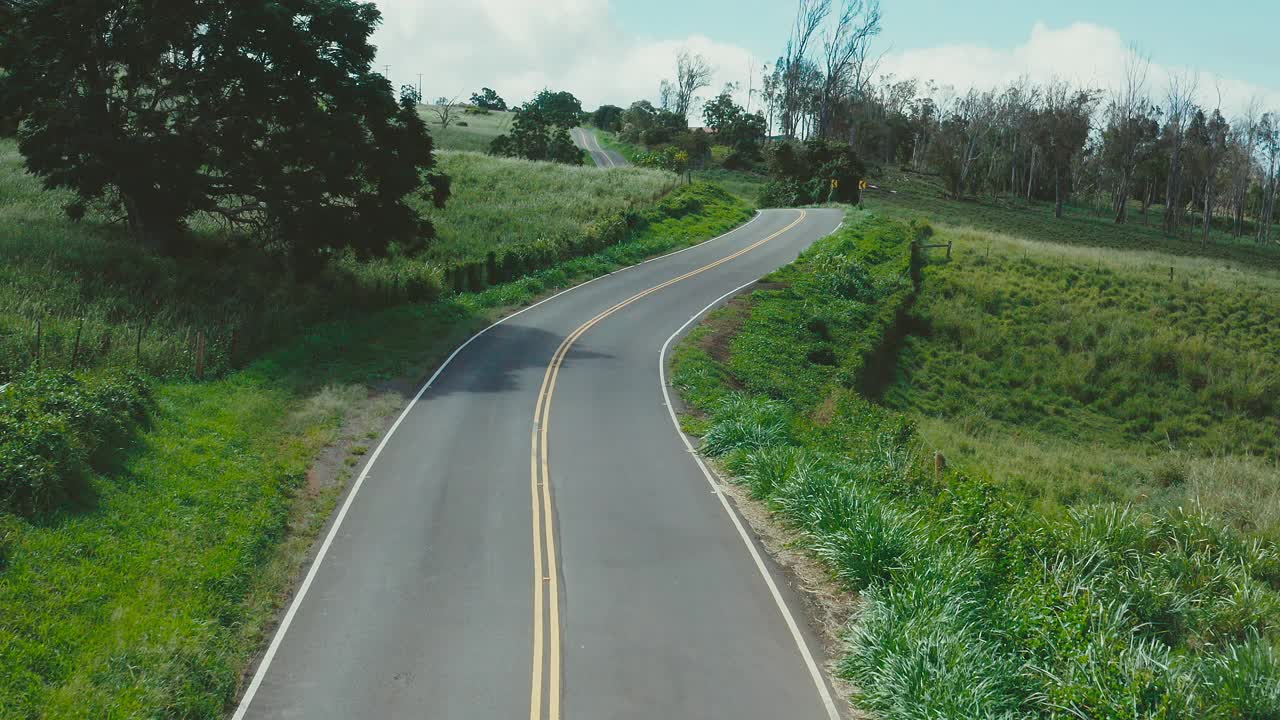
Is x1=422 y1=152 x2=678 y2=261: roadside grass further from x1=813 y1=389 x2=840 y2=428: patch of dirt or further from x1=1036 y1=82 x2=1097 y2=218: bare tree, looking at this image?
x1=1036 y1=82 x2=1097 y2=218: bare tree

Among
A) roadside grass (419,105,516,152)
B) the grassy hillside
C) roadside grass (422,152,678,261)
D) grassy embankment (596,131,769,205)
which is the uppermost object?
roadside grass (419,105,516,152)

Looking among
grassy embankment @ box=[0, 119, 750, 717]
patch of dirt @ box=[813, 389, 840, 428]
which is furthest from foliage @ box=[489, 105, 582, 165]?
patch of dirt @ box=[813, 389, 840, 428]

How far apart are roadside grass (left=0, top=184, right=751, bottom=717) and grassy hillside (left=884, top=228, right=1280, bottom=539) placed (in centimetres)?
1564

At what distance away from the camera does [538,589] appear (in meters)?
13.1

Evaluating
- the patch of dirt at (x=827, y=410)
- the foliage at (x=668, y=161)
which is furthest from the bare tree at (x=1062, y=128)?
the patch of dirt at (x=827, y=410)

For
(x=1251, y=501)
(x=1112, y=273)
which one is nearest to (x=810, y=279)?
(x=1112, y=273)

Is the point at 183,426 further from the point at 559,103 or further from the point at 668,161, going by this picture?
the point at 559,103

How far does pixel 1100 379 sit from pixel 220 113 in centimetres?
3448

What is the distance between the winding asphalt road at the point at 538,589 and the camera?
10.5 m

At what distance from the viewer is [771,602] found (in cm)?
1296

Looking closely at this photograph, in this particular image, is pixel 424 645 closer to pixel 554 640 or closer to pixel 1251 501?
pixel 554 640

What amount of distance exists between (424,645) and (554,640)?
171 cm

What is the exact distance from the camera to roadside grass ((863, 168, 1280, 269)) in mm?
72562

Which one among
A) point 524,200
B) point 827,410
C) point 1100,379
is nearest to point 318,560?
point 827,410
